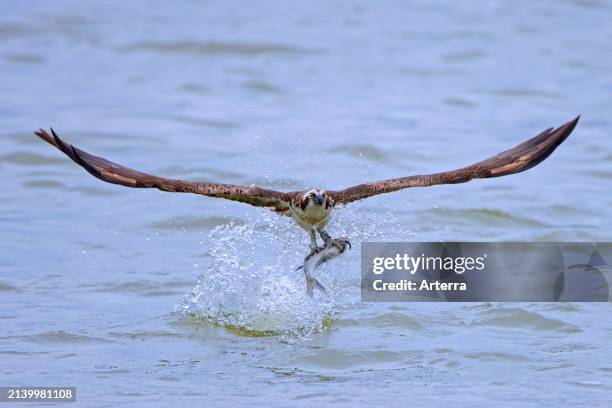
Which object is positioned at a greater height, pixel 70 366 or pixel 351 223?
pixel 351 223

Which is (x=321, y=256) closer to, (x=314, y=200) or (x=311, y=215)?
(x=311, y=215)

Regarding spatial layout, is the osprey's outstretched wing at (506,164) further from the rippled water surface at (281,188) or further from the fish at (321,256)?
the rippled water surface at (281,188)

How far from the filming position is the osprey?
10.4 meters

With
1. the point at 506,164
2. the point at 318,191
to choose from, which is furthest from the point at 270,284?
the point at 506,164

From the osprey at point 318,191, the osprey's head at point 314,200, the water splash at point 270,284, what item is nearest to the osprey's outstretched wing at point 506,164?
the osprey at point 318,191

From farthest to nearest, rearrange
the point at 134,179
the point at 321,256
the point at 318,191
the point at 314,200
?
the point at 321,256, the point at 318,191, the point at 314,200, the point at 134,179

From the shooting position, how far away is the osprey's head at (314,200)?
11141mm

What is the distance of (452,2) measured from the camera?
28.6 metres

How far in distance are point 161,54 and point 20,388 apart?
15318 mm

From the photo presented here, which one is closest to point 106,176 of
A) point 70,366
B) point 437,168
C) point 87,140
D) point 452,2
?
point 70,366

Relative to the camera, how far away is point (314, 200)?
1115 cm

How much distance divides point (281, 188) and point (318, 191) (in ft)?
15.4

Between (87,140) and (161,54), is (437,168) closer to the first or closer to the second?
(87,140)

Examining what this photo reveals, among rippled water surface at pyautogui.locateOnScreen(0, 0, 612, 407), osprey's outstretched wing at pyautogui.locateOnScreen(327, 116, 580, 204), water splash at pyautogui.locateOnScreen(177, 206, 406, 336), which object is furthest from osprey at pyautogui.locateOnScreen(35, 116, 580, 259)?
rippled water surface at pyautogui.locateOnScreen(0, 0, 612, 407)
